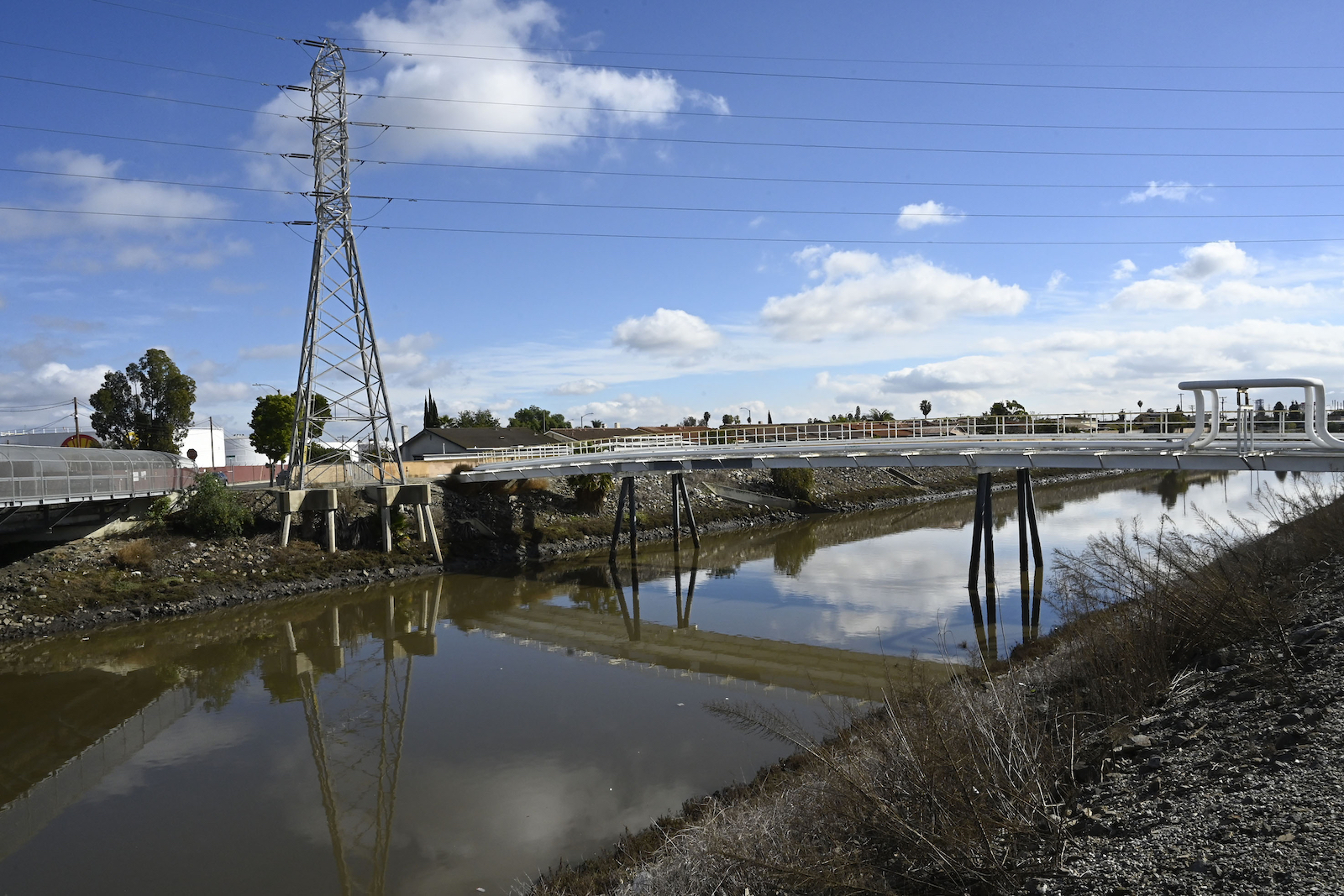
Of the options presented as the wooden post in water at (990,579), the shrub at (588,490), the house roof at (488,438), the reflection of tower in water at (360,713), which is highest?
the house roof at (488,438)

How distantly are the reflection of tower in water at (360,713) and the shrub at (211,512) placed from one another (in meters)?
6.80

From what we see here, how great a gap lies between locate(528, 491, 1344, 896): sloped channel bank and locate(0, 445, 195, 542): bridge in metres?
22.4

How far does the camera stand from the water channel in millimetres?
11445

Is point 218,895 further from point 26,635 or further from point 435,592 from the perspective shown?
point 435,592

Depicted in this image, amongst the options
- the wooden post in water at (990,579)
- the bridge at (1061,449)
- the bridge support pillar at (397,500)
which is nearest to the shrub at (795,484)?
the bridge at (1061,449)

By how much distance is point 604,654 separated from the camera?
21.9m

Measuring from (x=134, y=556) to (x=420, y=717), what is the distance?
17323 mm

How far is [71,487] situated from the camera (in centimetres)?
2569

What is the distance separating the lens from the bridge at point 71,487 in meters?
23.8

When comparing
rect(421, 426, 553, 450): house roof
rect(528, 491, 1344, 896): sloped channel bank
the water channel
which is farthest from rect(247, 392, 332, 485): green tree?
rect(528, 491, 1344, 896): sloped channel bank

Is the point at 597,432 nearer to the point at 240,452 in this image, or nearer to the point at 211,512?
the point at 240,452

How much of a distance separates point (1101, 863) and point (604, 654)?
15.9 m

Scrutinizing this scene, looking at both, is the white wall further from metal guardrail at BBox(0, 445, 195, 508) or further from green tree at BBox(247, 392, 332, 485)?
metal guardrail at BBox(0, 445, 195, 508)

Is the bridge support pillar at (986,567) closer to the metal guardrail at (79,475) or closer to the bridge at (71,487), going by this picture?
the metal guardrail at (79,475)
